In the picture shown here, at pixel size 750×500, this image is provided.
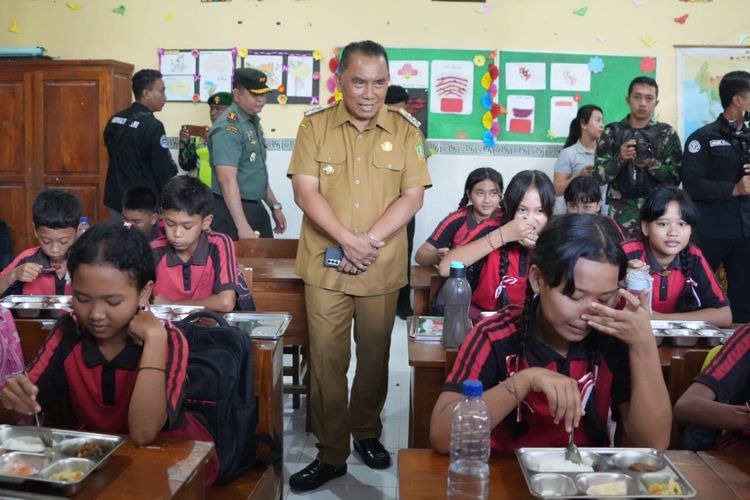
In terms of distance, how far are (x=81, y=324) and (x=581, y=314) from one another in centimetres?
103

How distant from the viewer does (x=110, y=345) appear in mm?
1617

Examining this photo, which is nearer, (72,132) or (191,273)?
(191,273)

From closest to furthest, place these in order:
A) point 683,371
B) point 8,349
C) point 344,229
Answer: point 683,371 < point 8,349 < point 344,229

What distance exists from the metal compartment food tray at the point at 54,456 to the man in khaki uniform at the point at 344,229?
1.50 meters

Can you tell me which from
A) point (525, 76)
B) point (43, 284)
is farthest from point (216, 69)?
point (43, 284)

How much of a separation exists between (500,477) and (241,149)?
127 inches

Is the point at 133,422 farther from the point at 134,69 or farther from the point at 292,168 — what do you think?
the point at 134,69

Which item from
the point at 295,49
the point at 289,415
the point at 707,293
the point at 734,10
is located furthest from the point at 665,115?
the point at 289,415

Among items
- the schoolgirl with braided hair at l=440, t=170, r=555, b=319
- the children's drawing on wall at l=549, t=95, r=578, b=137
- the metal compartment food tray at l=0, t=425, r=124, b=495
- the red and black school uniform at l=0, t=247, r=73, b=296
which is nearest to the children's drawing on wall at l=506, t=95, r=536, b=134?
the children's drawing on wall at l=549, t=95, r=578, b=137

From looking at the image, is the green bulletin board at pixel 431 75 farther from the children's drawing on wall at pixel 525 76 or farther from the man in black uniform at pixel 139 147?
the man in black uniform at pixel 139 147

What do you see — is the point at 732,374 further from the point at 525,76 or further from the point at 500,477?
the point at 525,76

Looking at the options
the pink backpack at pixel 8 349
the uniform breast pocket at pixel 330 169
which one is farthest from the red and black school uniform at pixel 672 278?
the pink backpack at pixel 8 349

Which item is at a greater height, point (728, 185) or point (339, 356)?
point (728, 185)

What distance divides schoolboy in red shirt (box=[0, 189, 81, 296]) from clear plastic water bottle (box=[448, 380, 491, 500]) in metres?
1.85
